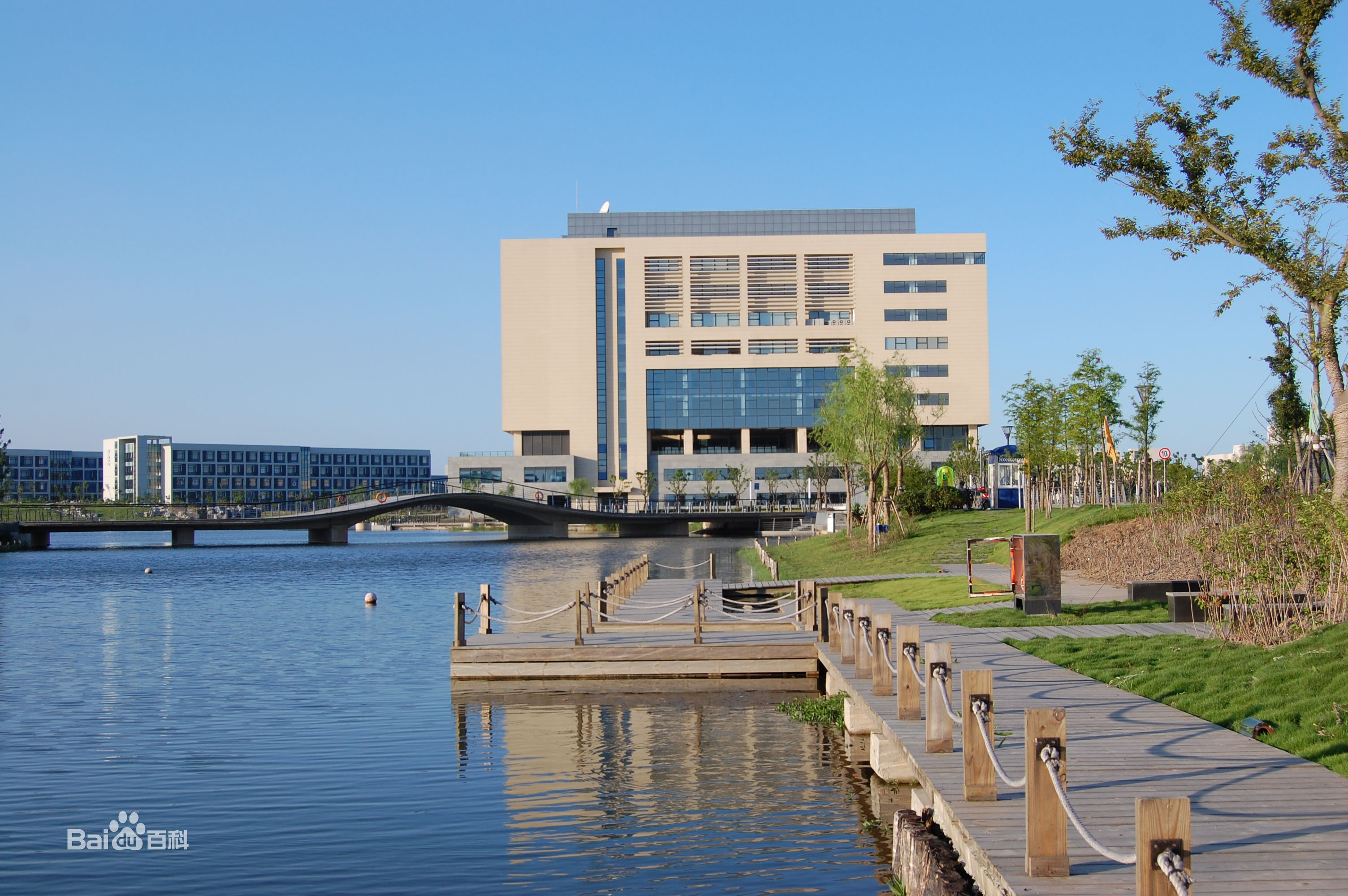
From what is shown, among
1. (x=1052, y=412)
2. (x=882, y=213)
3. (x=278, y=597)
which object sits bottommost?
(x=278, y=597)

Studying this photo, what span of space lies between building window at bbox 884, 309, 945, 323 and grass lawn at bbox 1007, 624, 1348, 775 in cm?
9579

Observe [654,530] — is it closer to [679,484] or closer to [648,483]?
[679,484]

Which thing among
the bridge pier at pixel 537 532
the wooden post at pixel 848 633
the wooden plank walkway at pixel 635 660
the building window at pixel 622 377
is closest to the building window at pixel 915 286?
the building window at pixel 622 377

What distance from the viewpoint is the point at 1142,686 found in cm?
1342

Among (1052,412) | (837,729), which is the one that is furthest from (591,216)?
(837,729)

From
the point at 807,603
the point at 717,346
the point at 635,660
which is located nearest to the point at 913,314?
the point at 717,346

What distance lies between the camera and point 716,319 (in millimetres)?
113250

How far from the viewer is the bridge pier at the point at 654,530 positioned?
4181 inches

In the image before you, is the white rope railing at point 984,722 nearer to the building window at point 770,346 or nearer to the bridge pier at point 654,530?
the bridge pier at point 654,530

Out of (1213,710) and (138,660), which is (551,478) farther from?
(1213,710)

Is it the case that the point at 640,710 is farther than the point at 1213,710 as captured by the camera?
Yes

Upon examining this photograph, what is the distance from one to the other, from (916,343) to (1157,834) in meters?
107

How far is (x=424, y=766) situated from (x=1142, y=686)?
8686 millimetres

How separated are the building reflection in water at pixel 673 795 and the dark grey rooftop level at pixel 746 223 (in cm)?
10365
